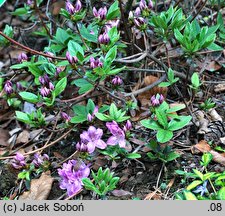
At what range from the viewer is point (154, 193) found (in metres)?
2.26

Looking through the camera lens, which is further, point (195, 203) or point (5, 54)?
point (5, 54)

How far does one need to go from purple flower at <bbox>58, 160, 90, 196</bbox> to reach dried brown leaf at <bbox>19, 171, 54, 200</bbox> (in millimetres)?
132

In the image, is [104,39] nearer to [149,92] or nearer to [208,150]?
[149,92]

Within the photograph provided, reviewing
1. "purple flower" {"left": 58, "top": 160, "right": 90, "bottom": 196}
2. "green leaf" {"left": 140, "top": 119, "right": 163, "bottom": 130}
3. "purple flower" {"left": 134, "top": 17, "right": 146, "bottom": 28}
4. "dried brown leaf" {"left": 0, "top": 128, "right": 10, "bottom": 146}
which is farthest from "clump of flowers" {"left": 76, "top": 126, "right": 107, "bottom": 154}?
"dried brown leaf" {"left": 0, "top": 128, "right": 10, "bottom": 146}

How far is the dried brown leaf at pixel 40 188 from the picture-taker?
2.36 meters

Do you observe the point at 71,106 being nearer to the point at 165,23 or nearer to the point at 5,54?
the point at 165,23

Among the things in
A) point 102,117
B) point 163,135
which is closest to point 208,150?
point 163,135

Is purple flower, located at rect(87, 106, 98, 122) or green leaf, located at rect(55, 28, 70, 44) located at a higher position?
green leaf, located at rect(55, 28, 70, 44)

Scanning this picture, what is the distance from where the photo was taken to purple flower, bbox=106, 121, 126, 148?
7.47ft

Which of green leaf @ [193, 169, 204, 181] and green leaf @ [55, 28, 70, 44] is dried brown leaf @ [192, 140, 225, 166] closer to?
green leaf @ [193, 169, 204, 181]

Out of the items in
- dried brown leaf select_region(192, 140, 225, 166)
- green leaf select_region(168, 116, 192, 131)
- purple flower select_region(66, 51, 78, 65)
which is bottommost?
dried brown leaf select_region(192, 140, 225, 166)

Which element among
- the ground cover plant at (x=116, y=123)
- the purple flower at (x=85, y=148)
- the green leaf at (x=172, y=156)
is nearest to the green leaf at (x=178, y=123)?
the ground cover plant at (x=116, y=123)

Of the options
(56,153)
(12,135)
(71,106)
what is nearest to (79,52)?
(71,106)

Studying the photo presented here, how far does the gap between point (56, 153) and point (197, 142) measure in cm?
74
